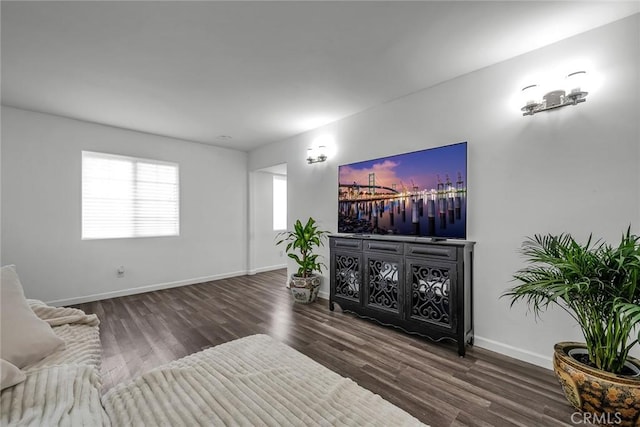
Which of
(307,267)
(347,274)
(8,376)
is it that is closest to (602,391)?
(347,274)

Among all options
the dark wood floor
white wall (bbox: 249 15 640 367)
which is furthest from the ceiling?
the dark wood floor

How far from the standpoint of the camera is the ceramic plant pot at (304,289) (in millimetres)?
3799

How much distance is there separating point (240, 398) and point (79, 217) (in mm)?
4237

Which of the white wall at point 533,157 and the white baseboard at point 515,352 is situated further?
the white baseboard at point 515,352

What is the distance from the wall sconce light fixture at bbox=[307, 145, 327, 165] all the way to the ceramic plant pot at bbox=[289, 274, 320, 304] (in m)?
1.77

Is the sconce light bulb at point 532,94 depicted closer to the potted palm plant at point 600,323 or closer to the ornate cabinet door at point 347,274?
the potted palm plant at point 600,323

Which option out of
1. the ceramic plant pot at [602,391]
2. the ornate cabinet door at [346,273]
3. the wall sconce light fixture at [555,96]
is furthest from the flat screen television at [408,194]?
the ceramic plant pot at [602,391]

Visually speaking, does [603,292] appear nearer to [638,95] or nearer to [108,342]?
[638,95]

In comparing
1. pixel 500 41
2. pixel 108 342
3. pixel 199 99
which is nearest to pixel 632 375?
pixel 500 41

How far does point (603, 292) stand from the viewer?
5.03ft

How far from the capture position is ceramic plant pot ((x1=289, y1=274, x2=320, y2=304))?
3799mm

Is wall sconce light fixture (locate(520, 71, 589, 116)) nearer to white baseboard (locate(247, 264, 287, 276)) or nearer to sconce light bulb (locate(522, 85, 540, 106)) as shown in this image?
sconce light bulb (locate(522, 85, 540, 106))

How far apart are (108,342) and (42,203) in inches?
92.9

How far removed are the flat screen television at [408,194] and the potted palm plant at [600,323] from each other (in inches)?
40.8
